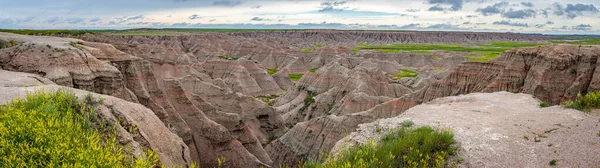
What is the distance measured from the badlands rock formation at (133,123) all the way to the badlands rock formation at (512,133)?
5036 mm

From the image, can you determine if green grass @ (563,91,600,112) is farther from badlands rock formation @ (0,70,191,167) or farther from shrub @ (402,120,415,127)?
badlands rock formation @ (0,70,191,167)

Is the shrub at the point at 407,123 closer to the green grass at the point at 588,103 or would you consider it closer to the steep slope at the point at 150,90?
the green grass at the point at 588,103

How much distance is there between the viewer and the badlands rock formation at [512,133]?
10172 millimetres

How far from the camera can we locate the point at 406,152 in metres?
9.80

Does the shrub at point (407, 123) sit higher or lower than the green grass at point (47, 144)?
lower

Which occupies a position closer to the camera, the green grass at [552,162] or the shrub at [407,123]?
the green grass at [552,162]

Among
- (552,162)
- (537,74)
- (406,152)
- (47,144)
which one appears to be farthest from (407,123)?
(537,74)

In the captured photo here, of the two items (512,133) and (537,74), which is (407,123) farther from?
(537,74)

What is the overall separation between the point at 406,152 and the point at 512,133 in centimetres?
463

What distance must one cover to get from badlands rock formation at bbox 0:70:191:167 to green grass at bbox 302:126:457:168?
13.9 ft

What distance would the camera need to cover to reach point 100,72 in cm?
1723

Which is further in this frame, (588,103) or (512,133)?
(588,103)

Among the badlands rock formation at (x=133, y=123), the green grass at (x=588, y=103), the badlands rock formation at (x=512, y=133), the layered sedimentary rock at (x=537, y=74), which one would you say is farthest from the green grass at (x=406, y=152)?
the layered sedimentary rock at (x=537, y=74)

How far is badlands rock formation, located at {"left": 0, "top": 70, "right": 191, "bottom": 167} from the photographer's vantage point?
349 inches
